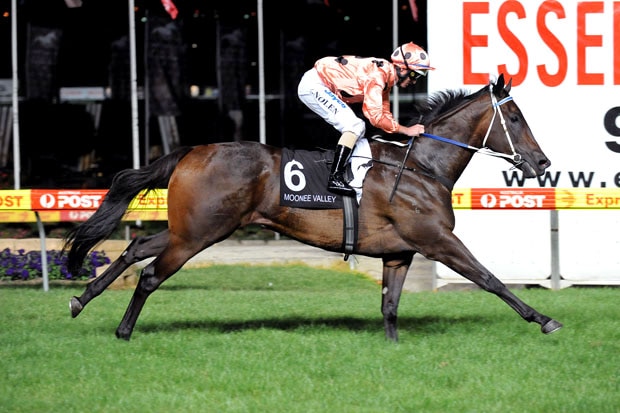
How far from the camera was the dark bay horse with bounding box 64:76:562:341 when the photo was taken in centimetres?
765

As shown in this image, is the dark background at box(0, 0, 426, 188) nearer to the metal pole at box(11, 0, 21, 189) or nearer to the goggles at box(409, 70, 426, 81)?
the metal pole at box(11, 0, 21, 189)

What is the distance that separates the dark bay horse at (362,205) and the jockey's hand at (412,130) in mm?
93

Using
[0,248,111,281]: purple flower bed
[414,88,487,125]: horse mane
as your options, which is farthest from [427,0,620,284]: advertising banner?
[0,248,111,281]: purple flower bed

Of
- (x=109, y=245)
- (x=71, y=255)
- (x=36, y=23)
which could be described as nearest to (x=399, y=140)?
(x=71, y=255)

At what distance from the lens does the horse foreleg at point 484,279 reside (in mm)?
7570

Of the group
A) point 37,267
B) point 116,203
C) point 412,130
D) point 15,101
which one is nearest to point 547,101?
point 412,130

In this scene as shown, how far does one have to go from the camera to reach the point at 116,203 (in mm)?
8039

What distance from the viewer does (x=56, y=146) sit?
606 inches

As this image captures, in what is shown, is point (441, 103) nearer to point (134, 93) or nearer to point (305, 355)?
point (305, 355)

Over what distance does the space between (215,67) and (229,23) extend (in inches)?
30.7

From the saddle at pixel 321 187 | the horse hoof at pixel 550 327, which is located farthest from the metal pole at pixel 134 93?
the horse hoof at pixel 550 327

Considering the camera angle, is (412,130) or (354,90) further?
(412,130)

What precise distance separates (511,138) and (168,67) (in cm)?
821

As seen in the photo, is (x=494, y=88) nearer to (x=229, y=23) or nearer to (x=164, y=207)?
(x=164, y=207)
